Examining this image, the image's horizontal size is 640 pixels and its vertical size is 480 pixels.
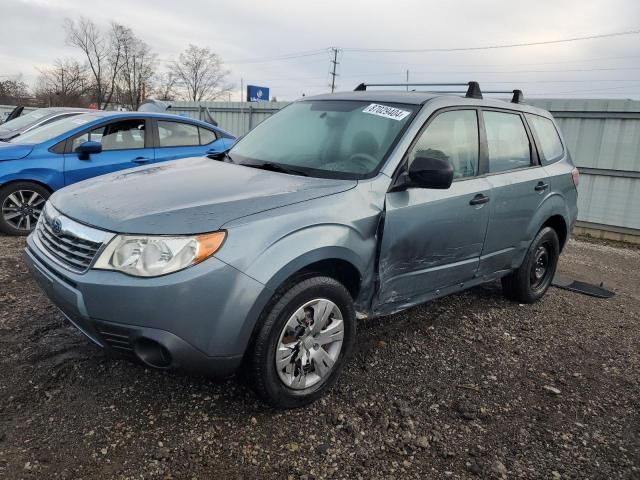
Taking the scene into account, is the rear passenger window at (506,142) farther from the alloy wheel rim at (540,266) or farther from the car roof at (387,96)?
the alloy wheel rim at (540,266)

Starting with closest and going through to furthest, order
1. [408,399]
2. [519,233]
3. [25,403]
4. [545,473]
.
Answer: [545,473], [25,403], [408,399], [519,233]

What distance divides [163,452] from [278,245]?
1.11m

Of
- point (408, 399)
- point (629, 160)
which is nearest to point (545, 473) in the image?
point (408, 399)

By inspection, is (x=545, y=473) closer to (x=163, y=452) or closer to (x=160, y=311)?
(x=163, y=452)

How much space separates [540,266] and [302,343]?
10.3 ft

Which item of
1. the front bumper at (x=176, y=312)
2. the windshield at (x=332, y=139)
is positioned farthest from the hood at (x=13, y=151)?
the front bumper at (x=176, y=312)

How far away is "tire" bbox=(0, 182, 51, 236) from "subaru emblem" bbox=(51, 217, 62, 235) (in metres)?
3.73

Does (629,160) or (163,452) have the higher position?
(629,160)

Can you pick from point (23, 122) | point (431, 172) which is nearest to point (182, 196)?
point (431, 172)

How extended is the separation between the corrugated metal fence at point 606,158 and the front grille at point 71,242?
9.10m

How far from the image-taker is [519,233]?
4137mm

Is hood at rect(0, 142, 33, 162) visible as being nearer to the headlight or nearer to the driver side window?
the driver side window

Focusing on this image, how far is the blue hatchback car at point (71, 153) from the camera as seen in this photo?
5.77 metres

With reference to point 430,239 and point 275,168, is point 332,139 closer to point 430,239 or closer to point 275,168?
point 275,168
